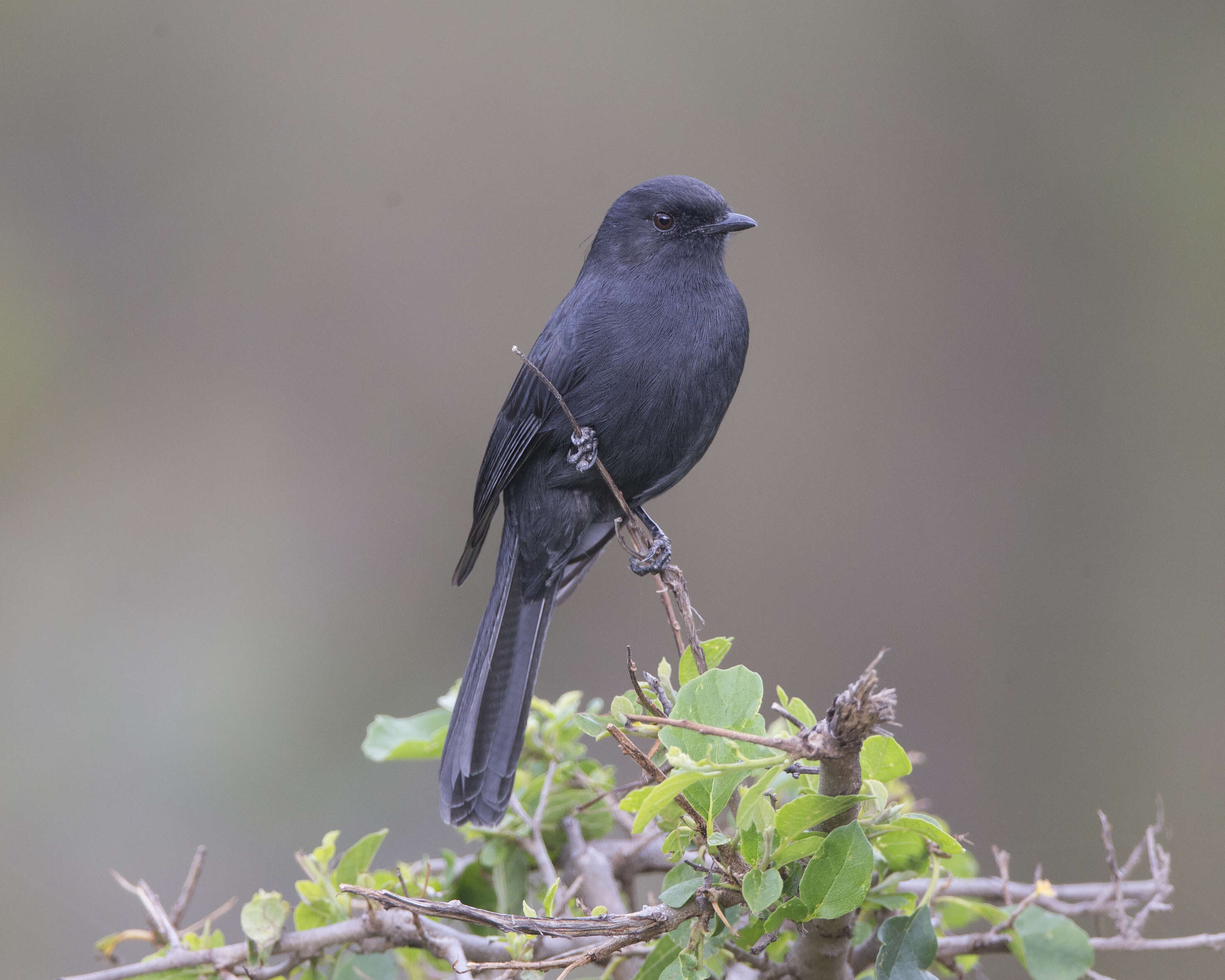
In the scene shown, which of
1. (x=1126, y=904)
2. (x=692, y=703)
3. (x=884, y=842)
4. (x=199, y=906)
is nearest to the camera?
(x=692, y=703)

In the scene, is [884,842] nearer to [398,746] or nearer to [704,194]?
[398,746]

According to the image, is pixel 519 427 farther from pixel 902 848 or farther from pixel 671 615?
pixel 902 848

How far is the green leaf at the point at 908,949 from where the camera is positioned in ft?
4.47

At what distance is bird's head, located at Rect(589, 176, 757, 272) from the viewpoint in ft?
9.37

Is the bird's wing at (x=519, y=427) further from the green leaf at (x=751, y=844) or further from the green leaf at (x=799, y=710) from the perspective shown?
Result: the green leaf at (x=751, y=844)

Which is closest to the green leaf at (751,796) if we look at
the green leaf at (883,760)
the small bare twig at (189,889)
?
the green leaf at (883,760)

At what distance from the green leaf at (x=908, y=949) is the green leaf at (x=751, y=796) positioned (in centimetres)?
30

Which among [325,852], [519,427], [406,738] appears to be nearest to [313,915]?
[325,852]

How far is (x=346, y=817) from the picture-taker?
176 inches

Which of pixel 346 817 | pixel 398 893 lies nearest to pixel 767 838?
pixel 398 893

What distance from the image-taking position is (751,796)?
1174mm

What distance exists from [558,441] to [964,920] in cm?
143

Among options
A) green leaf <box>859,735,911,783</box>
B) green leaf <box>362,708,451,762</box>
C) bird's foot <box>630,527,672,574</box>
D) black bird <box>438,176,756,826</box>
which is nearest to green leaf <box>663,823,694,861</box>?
green leaf <box>859,735,911,783</box>

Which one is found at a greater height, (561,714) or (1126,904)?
(561,714)
